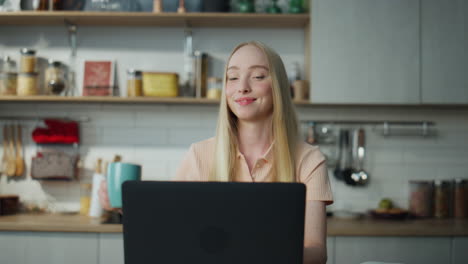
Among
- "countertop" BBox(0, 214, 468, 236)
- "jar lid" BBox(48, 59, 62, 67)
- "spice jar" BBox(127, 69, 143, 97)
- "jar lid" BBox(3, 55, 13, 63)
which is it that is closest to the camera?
"countertop" BBox(0, 214, 468, 236)

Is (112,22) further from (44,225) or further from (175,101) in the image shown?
(44,225)

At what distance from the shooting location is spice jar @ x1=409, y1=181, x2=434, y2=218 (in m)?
2.84

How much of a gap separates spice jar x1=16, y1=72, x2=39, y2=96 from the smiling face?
2.03 metres

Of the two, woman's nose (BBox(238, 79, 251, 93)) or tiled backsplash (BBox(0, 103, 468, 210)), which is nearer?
woman's nose (BBox(238, 79, 251, 93))

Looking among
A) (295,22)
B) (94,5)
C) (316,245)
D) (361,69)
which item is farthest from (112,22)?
(316,245)

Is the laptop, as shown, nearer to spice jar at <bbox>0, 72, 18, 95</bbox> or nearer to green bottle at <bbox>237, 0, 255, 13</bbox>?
green bottle at <bbox>237, 0, 255, 13</bbox>

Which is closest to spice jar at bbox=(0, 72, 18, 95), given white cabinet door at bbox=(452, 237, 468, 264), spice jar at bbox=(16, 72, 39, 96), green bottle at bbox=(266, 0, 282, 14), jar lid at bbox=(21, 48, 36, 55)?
spice jar at bbox=(16, 72, 39, 96)

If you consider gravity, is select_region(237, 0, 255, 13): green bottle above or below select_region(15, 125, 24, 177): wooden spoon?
above

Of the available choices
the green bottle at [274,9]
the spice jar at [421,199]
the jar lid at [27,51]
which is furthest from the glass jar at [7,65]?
the spice jar at [421,199]

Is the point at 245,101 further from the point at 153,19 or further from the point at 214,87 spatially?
the point at 153,19

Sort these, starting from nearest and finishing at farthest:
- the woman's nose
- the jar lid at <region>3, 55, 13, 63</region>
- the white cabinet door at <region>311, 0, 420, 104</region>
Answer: the woman's nose
the white cabinet door at <region>311, 0, 420, 104</region>
the jar lid at <region>3, 55, 13, 63</region>

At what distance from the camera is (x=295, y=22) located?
9.34 feet

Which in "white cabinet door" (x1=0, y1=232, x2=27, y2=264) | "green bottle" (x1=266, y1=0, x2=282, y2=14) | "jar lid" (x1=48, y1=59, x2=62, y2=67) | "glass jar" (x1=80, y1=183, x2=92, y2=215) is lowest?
"white cabinet door" (x1=0, y1=232, x2=27, y2=264)

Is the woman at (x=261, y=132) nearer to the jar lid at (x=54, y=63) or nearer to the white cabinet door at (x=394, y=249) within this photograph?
the white cabinet door at (x=394, y=249)
